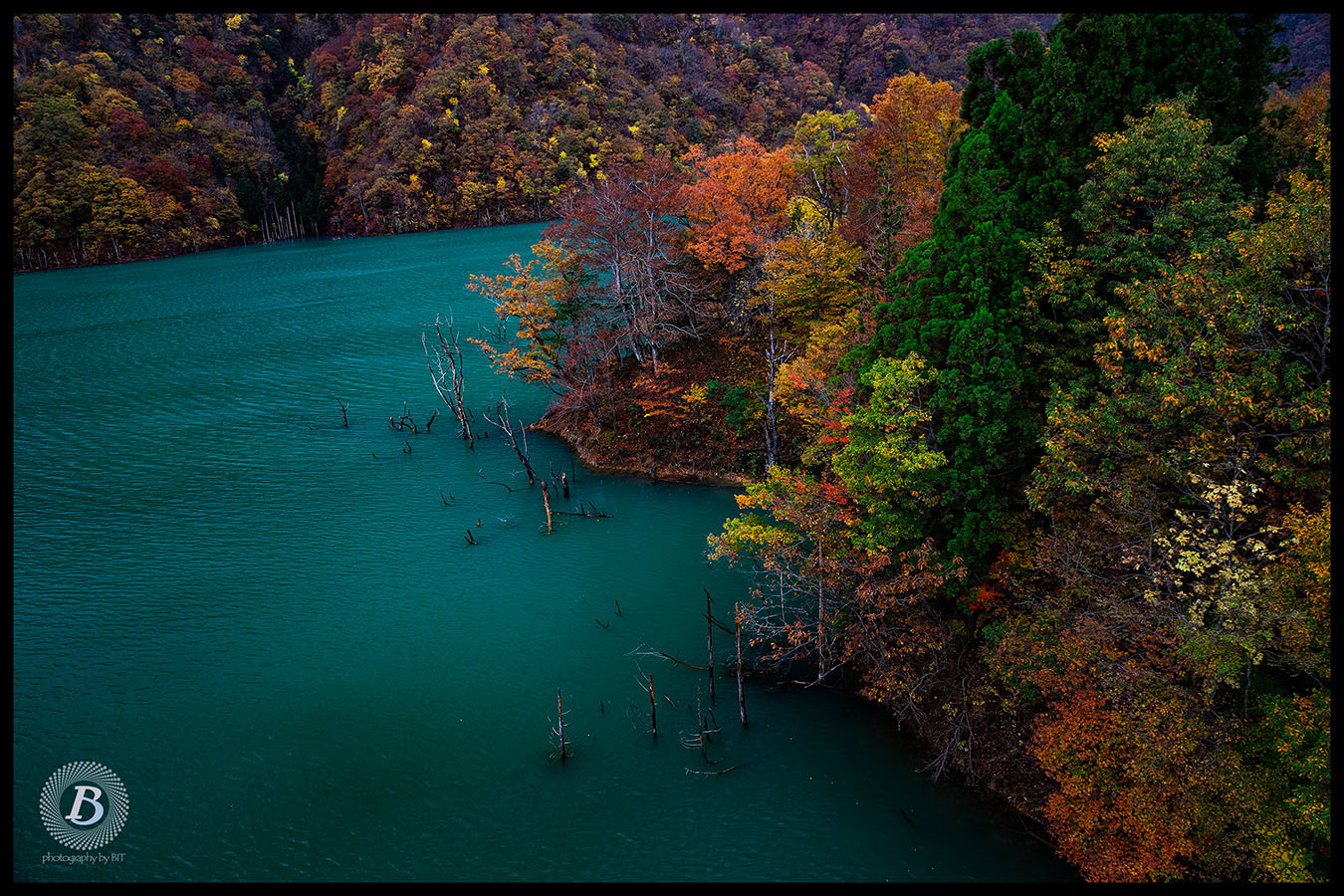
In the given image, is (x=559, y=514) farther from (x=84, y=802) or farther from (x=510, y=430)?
(x=84, y=802)

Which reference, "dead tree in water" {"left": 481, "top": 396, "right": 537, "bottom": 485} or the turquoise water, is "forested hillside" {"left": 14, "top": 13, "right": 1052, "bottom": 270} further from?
"dead tree in water" {"left": 481, "top": 396, "right": 537, "bottom": 485}

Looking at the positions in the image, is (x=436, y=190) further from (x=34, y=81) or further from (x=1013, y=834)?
(x=1013, y=834)

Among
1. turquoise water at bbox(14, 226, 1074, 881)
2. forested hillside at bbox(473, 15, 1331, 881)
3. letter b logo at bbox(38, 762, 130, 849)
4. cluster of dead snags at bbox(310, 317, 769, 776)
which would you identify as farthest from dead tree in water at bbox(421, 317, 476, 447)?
letter b logo at bbox(38, 762, 130, 849)

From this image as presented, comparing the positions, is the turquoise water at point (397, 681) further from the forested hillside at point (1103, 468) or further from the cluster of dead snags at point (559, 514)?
the forested hillside at point (1103, 468)

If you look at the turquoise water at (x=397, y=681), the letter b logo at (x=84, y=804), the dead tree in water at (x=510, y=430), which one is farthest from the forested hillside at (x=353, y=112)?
the letter b logo at (x=84, y=804)

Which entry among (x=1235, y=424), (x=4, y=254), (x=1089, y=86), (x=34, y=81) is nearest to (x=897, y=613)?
(x=1235, y=424)

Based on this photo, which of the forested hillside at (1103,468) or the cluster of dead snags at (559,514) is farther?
the cluster of dead snags at (559,514)

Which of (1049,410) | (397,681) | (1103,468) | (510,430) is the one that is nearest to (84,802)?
(397,681)
